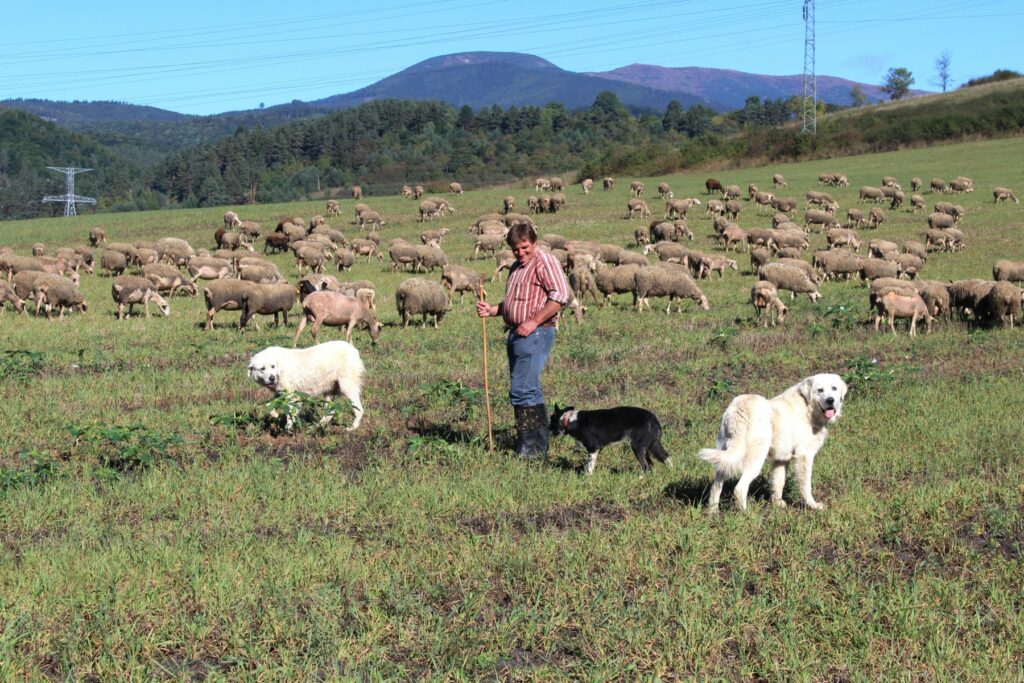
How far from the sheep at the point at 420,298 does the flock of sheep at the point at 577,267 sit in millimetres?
28

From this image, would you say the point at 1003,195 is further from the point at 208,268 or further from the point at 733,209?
the point at 208,268

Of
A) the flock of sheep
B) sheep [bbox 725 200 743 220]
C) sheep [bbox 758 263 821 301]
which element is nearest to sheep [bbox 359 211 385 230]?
the flock of sheep

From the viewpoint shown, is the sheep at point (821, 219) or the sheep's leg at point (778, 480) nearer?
the sheep's leg at point (778, 480)

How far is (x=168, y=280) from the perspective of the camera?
26156 millimetres

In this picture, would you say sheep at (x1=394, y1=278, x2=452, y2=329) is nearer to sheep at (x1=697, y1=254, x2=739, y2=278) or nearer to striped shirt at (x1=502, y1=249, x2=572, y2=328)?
striped shirt at (x1=502, y1=249, x2=572, y2=328)

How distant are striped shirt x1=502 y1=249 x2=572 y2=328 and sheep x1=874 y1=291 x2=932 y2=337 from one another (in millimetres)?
10728

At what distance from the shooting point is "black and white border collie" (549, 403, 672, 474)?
863cm

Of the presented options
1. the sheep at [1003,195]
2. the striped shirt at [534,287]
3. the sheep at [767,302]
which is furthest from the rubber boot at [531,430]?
the sheep at [1003,195]

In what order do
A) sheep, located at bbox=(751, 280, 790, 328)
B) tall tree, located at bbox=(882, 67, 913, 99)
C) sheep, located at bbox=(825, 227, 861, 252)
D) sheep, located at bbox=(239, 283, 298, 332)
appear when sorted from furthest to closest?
tall tree, located at bbox=(882, 67, 913, 99)
sheep, located at bbox=(825, 227, 861, 252)
sheep, located at bbox=(751, 280, 790, 328)
sheep, located at bbox=(239, 283, 298, 332)

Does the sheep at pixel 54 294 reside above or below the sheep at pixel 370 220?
below

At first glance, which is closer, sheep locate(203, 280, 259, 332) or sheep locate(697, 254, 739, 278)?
sheep locate(203, 280, 259, 332)

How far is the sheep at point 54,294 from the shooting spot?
22.1 metres

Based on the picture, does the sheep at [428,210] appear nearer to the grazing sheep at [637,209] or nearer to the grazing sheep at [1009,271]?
the grazing sheep at [637,209]

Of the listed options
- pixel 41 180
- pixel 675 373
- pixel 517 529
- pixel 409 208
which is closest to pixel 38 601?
pixel 517 529
